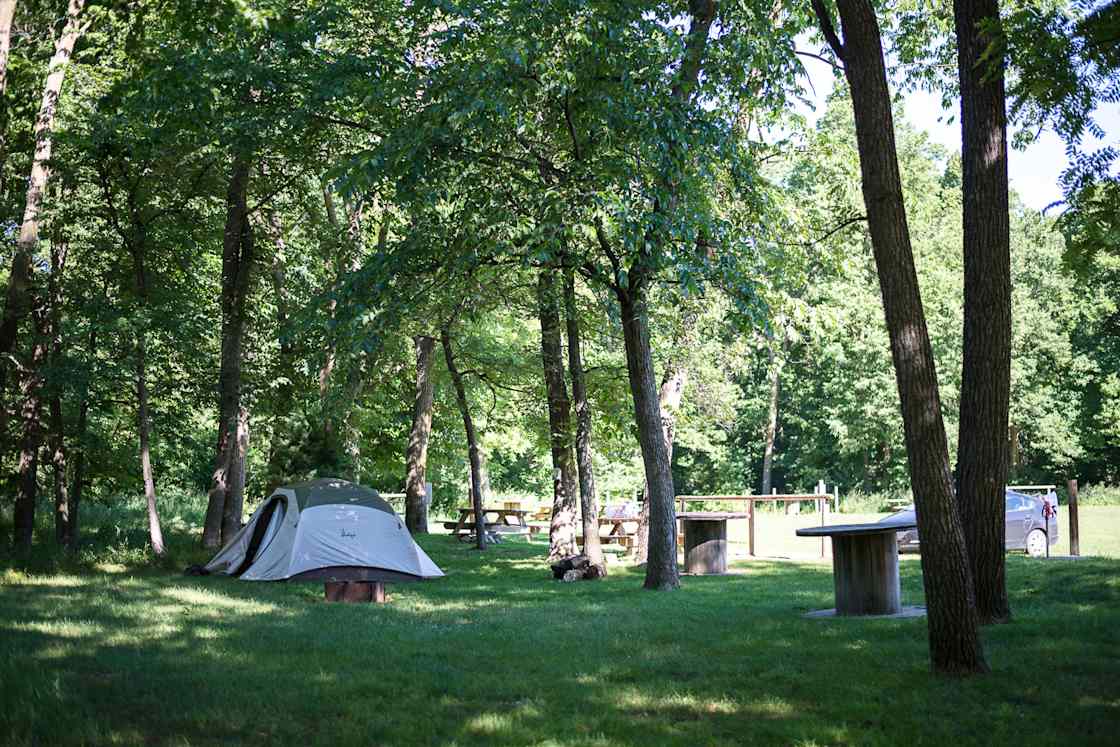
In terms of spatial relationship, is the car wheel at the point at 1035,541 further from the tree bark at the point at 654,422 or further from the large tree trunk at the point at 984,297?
the large tree trunk at the point at 984,297

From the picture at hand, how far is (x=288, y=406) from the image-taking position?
76.8 feet

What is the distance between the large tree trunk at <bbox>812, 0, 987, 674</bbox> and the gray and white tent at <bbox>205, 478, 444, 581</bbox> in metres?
10.3

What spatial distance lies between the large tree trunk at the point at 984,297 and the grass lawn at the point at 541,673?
42.0 inches

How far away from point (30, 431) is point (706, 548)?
1106 cm

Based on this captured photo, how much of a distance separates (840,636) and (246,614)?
6.11m

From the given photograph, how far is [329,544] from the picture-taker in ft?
51.6

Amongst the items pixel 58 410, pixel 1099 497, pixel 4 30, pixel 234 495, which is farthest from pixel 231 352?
pixel 1099 497

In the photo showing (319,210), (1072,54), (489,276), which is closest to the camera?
(1072,54)

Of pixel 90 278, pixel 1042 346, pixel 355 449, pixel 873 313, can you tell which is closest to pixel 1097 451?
pixel 1042 346

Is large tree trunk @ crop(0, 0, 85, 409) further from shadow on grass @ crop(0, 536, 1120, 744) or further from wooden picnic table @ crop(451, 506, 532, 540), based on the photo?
wooden picnic table @ crop(451, 506, 532, 540)

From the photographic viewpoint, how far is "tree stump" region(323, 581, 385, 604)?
12.6 meters

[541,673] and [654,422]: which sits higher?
[654,422]

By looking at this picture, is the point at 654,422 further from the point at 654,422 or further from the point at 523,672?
the point at 523,672

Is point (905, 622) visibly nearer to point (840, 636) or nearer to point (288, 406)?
point (840, 636)
